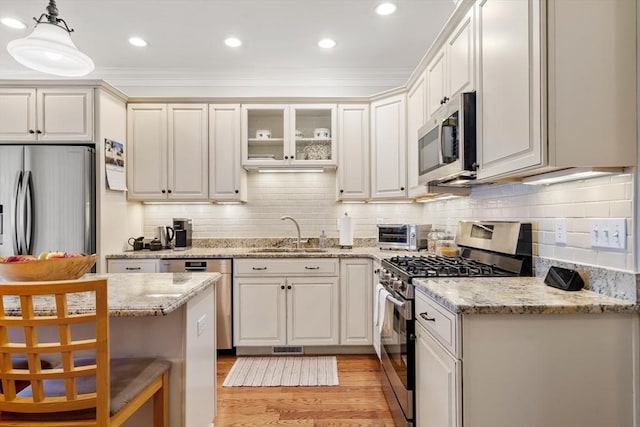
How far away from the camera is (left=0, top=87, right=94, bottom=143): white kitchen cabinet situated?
291 centimetres

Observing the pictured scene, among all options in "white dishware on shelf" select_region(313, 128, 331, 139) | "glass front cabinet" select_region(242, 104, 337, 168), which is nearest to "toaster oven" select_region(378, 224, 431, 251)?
"glass front cabinet" select_region(242, 104, 337, 168)

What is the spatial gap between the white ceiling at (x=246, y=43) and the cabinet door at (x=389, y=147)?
49 cm

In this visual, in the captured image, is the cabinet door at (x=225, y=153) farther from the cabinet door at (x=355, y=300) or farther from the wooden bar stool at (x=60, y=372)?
the wooden bar stool at (x=60, y=372)

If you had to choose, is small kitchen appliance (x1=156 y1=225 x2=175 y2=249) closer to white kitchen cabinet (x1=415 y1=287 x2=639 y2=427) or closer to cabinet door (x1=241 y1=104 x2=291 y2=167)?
cabinet door (x1=241 y1=104 x2=291 y2=167)

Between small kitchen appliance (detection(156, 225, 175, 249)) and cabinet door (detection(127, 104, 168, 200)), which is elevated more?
cabinet door (detection(127, 104, 168, 200))

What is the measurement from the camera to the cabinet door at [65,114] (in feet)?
9.56

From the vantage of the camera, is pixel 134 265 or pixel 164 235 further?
pixel 164 235

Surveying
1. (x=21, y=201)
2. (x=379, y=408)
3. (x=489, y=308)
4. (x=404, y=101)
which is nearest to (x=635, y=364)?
(x=489, y=308)

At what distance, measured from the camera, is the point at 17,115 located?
291 centimetres

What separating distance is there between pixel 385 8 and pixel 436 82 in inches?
27.6

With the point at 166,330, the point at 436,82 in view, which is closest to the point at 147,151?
the point at 166,330

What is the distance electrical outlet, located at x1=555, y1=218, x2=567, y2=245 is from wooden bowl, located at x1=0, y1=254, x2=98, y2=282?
2.13m

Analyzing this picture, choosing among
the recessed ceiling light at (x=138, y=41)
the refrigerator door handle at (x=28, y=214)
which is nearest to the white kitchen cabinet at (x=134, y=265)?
the refrigerator door handle at (x=28, y=214)

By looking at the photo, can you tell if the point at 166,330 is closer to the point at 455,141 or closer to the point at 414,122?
the point at 455,141
